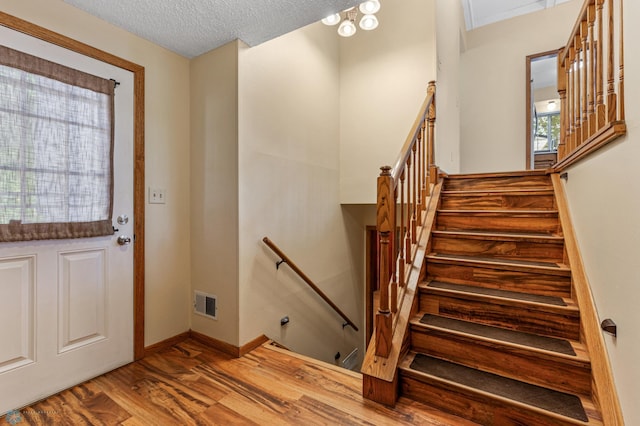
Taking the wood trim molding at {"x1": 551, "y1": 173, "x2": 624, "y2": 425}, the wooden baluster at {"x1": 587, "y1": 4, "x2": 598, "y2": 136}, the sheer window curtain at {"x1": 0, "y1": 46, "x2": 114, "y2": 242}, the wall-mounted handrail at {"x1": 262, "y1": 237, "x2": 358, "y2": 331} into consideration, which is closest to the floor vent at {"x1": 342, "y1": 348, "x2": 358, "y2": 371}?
the wall-mounted handrail at {"x1": 262, "y1": 237, "x2": 358, "y2": 331}

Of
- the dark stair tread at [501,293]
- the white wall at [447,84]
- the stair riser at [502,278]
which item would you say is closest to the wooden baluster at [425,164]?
the white wall at [447,84]

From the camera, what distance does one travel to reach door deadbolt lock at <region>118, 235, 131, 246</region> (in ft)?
6.54

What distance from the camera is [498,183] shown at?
2.59 meters

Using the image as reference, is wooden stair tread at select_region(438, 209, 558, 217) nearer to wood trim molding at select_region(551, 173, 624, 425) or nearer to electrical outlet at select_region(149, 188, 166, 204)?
wood trim molding at select_region(551, 173, 624, 425)

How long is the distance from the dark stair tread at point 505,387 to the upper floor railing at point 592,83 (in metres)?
1.17

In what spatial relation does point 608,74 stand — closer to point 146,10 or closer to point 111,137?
point 146,10

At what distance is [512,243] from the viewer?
2.02m

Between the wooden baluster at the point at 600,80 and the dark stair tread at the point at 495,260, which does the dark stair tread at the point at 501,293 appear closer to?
the dark stair tread at the point at 495,260

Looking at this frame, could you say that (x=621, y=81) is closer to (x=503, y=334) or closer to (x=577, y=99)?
(x=577, y=99)

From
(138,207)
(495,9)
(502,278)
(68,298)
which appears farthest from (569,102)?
(68,298)

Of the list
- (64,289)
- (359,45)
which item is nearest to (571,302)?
(64,289)

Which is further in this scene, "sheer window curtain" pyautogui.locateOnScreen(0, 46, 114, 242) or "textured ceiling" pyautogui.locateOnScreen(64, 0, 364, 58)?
"textured ceiling" pyautogui.locateOnScreen(64, 0, 364, 58)

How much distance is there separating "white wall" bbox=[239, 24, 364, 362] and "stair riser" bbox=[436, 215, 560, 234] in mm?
1273

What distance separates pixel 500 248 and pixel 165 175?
2468 millimetres
